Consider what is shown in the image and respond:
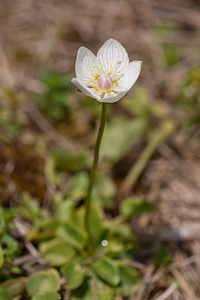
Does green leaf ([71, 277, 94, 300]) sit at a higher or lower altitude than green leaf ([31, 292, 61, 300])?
lower

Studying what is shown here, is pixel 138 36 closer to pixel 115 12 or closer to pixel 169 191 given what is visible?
pixel 115 12

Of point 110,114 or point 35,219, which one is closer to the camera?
point 35,219

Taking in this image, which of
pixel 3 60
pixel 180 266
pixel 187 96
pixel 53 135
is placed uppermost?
pixel 3 60

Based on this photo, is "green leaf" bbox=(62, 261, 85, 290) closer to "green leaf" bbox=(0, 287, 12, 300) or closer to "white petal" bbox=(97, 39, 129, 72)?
"green leaf" bbox=(0, 287, 12, 300)

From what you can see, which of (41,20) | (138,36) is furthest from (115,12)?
(41,20)

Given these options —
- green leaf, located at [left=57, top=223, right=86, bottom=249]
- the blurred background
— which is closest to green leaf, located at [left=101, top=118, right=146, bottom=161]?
the blurred background
